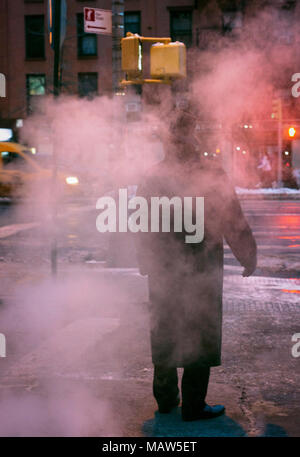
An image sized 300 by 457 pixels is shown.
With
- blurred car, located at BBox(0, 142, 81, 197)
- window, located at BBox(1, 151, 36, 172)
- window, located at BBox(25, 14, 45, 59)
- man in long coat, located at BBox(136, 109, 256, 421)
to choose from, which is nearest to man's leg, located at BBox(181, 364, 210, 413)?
man in long coat, located at BBox(136, 109, 256, 421)

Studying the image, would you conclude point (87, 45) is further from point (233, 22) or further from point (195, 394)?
point (195, 394)

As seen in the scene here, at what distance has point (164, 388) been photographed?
147 inches

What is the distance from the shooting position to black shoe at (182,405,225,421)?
362 centimetres

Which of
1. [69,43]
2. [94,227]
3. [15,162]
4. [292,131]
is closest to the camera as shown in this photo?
[94,227]

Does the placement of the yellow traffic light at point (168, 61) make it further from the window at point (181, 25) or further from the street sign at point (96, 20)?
the window at point (181, 25)

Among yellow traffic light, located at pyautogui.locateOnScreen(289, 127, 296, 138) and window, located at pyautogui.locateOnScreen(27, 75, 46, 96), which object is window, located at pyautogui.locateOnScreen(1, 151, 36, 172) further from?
window, located at pyautogui.locateOnScreen(27, 75, 46, 96)

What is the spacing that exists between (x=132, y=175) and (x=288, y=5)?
402cm

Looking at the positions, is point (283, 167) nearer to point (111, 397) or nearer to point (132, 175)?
point (132, 175)

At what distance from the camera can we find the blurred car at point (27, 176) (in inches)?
792

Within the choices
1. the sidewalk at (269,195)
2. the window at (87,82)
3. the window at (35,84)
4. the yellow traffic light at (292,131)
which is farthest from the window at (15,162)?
the window at (87,82)

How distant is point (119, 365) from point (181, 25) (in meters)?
30.2

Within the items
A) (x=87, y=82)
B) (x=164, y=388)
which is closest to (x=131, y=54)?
(x=164, y=388)

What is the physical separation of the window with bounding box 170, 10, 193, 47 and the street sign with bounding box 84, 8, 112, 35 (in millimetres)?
24009
